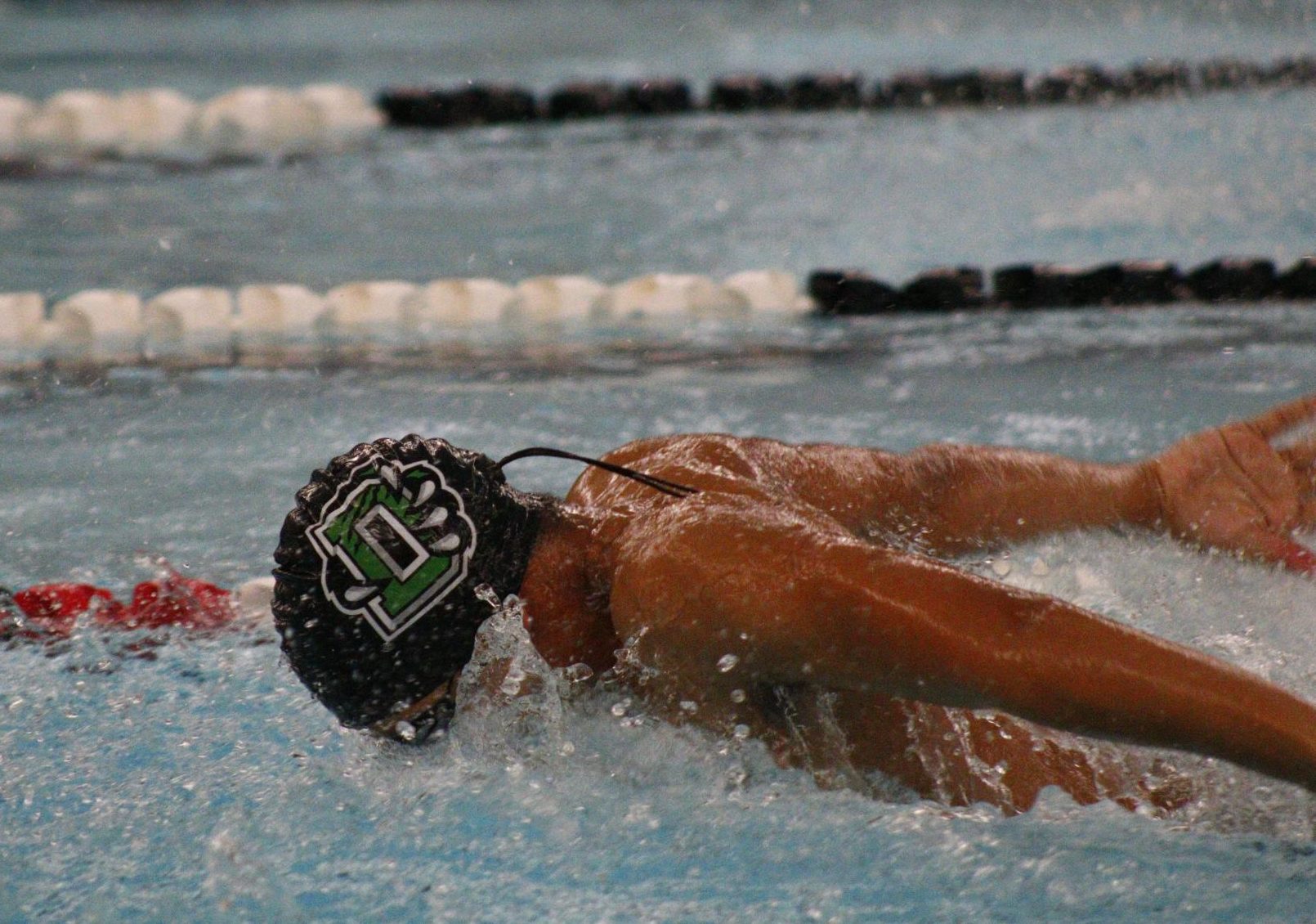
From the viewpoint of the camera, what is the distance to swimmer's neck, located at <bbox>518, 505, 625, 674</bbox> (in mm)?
1841

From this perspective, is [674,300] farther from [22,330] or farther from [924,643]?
[924,643]

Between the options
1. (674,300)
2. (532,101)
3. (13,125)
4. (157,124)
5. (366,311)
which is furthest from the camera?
(532,101)

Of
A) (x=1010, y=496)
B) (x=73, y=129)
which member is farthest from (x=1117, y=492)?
(x=73, y=129)

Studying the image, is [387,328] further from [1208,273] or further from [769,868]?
[769,868]

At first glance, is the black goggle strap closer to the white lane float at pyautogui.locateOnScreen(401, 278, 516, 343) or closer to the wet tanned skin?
the wet tanned skin

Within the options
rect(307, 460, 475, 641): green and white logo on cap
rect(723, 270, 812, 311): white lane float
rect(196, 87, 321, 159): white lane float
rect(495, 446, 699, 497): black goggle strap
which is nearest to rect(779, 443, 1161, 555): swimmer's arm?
rect(495, 446, 699, 497): black goggle strap

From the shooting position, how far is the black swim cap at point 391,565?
70.6 inches

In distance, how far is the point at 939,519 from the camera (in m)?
2.23

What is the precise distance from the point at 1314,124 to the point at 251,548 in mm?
6175

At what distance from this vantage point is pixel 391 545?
5.87 ft

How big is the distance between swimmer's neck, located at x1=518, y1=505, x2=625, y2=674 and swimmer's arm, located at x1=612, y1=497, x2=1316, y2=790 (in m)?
0.15

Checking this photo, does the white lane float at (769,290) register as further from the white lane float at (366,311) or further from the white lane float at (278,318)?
the white lane float at (278,318)

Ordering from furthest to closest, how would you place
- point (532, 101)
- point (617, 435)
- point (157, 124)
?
1. point (532, 101)
2. point (157, 124)
3. point (617, 435)

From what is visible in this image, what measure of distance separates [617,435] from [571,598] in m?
2.04
